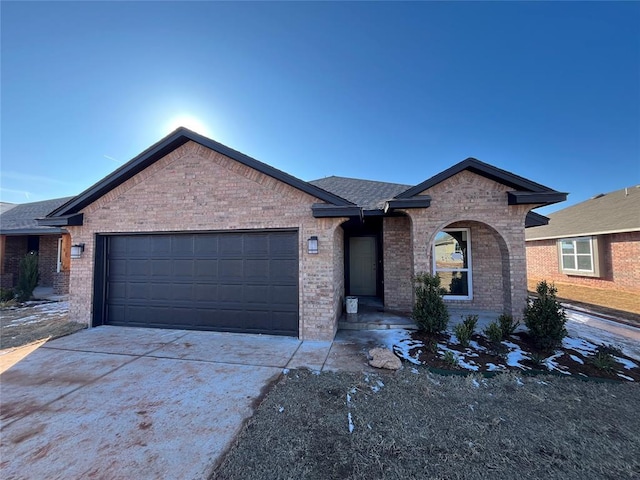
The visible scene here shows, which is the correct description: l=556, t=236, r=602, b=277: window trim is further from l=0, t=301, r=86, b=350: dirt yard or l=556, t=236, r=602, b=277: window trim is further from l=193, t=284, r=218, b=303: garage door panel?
l=0, t=301, r=86, b=350: dirt yard

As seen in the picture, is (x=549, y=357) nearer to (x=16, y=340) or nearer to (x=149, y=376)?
(x=149, y=376)

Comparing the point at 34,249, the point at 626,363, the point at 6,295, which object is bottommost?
the point at 626,363

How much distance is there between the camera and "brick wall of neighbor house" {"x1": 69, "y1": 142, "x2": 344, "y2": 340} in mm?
Result: 5648

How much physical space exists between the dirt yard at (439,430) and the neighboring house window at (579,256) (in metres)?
12.4

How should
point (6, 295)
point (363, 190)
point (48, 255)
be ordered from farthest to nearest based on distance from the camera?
point (48, 255), point (363, 190), point (6, 295)

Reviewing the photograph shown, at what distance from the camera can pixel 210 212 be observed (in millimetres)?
6141

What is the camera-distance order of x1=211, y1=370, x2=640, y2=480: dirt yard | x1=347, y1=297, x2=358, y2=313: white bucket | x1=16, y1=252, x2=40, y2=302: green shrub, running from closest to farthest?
x1=211, y1=370, x2=640, y2=480: dirt yard, x1=347, y1=297, x2=358, y2=313: white bucket, x1=16, y1=252, x2=40, y2=302: green shrub

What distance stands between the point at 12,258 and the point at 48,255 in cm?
138

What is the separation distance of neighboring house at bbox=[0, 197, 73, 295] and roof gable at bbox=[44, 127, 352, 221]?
19.6 ft

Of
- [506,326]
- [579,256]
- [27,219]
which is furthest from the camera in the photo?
[579,256]

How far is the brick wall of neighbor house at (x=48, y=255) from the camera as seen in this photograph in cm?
1244

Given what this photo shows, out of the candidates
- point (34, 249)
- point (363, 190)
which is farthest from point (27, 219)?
point (363, 190)

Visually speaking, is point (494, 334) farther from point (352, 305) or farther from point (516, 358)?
point (352, 305)

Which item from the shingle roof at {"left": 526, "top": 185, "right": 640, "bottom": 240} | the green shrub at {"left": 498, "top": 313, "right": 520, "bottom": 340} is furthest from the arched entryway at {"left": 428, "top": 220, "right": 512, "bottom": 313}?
the shingle roof at {"left": 526, "top": 185, "right": 640, "bottom": 240}
